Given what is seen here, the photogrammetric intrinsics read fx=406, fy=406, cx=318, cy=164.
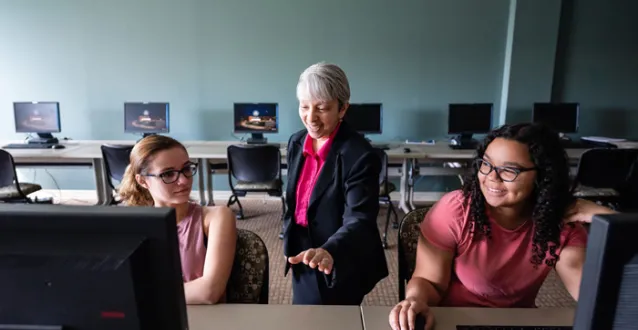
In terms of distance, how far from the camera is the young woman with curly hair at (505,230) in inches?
44.6

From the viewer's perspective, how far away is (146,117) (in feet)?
13.8

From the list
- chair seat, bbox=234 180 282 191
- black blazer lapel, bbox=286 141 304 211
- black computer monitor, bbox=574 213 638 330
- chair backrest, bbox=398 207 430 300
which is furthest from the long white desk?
black computer monitor, bbox=574 213 638 330

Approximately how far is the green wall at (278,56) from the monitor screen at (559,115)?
12cm

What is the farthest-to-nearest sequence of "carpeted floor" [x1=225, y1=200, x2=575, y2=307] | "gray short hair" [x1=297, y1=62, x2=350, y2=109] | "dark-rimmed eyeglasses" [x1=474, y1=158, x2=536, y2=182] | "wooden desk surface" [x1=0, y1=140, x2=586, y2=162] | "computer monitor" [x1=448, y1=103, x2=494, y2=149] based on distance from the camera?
"computer monitor" [x1=448, y1=103, x2=494, y2=149] → "wooden desk surface" [x1=0, y1=140, x2=586, y2=162] → "carpeted floor" [x1=225, y1=200, x2=575, y2=307] → "gray short hair" [x1=297, y1=62, x2=350, y2=109] → "dark-rimmed eyeglasses" [x1=474, y1=158, x2=536, y2=182]

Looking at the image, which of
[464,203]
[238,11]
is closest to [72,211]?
[464,203]

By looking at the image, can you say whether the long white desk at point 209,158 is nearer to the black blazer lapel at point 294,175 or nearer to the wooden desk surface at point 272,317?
the black blazer lapel at point 294,175

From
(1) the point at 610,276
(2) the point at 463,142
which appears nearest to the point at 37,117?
(2) the point at 463,142

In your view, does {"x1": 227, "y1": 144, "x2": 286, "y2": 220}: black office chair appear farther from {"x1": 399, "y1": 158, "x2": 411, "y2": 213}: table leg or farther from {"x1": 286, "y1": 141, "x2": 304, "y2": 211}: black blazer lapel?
{"x1": 286, "y1": 141, "x2": 304, "y2": 211}: black blazer lapel

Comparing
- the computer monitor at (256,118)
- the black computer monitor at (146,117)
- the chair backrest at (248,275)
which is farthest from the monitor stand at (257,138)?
the chair backrest at (248,275)

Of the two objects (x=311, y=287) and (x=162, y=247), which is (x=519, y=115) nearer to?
(x=311, y=287)

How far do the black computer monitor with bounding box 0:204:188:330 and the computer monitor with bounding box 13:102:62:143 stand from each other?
429 cm

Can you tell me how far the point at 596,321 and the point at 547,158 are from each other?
0.65 m

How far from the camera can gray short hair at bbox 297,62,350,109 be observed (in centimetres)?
125

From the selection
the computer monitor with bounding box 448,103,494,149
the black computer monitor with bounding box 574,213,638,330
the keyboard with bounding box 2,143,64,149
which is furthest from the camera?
the computer monitor with bounding box 448,103,494,149
